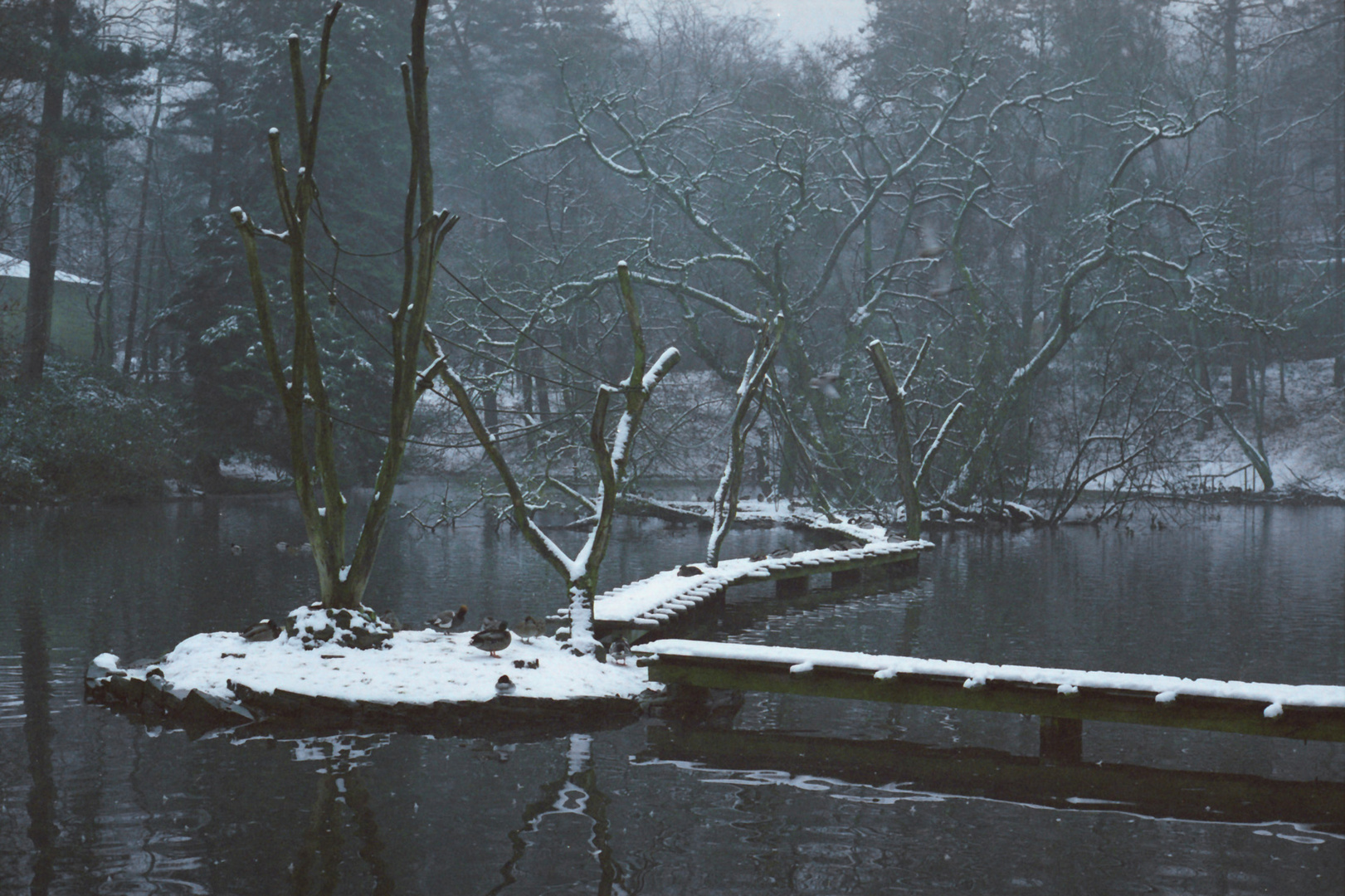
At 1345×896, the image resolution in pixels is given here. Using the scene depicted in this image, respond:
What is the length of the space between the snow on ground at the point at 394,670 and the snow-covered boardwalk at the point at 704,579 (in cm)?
121

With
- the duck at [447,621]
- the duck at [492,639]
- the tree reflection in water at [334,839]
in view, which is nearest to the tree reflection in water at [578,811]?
the tree reflection in water at [334,839]

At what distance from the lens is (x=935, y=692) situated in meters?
9.12

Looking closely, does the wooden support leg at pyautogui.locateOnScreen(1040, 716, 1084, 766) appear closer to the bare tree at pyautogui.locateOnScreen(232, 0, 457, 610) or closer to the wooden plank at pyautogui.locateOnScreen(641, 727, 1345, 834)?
the wooden plank at pyautogui.locateOnScreen(641, 727, 1345, 834)

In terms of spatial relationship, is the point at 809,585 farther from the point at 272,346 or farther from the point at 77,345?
the point at 77,345

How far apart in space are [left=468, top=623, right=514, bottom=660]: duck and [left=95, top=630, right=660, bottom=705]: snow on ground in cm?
11

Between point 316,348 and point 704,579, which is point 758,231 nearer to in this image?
→ point 704,579

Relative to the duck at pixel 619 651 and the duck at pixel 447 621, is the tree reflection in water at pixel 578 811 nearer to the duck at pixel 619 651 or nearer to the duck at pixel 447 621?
the duck at pixel 619 651

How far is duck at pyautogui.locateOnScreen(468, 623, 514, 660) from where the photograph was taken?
1034cm

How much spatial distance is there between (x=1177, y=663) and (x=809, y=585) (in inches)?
315

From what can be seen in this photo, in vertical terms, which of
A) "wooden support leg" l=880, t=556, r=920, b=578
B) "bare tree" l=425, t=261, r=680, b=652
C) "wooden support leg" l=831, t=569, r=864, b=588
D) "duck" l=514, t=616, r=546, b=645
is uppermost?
"bare tree" l=425, t=261, r=680, b=652

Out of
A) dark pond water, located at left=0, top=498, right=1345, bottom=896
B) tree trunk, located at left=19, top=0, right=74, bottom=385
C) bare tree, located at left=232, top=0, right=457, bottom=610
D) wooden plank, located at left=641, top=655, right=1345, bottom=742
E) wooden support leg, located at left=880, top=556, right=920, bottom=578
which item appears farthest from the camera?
tree trunk, located at left=19, top=0, right=74, bottom=385

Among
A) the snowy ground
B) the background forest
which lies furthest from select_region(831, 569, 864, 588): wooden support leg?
the snowy ground

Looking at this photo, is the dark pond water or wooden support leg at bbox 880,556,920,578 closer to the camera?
the dark pond water

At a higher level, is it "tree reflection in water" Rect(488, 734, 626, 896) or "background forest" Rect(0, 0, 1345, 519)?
"background forest" Rect(0, 0, 1345, 519)
